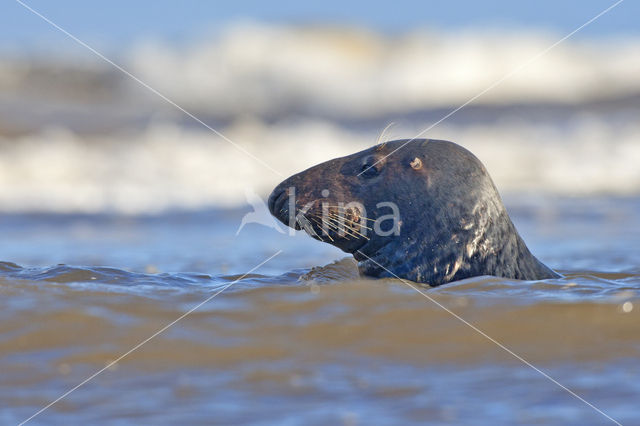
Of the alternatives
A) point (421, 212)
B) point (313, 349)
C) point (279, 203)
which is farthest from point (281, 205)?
point (313, 349)

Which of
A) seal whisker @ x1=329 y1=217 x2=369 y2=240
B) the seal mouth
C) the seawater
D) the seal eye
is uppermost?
the seal eye

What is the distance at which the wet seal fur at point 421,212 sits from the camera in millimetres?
5094

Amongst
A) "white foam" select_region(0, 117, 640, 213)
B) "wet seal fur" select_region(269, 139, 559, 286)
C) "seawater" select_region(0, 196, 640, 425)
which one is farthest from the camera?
"white foam" select_region(0, 117, 640, 213)

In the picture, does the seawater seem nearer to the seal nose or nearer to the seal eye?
the seal nose

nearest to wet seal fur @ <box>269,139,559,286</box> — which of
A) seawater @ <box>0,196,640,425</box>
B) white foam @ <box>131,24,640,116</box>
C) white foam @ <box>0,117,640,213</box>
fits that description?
seawater @ <box>0,196,640,425</box>

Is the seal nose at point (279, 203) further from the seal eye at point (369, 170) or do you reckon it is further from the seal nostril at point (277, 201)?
the seal eye at point (369, 170)

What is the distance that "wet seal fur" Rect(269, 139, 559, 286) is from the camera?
16.7 feet

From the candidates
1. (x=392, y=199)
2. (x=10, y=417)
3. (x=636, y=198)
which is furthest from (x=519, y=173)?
(x=10, y=417)

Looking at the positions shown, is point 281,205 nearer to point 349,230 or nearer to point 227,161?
point 349,230

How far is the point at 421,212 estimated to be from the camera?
5.13m

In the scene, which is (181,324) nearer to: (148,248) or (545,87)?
(148,248)

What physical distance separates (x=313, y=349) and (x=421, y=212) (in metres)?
1.58

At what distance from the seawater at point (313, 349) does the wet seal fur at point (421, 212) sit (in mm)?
282

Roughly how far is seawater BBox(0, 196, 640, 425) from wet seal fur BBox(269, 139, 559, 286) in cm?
28
